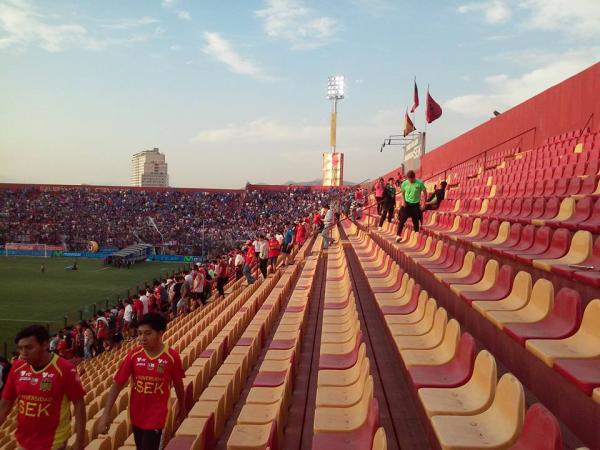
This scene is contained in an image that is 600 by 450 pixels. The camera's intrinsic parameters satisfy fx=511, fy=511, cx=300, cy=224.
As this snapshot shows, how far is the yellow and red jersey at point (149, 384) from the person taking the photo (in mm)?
2812

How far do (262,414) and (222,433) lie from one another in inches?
15.6

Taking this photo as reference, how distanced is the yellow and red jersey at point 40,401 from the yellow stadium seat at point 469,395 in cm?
190

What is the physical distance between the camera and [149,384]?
2.83 meters

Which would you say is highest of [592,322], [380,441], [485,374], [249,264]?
[592,322]

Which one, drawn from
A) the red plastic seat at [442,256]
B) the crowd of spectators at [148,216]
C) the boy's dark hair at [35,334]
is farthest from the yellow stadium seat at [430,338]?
the crowd of spectators at [148,216]

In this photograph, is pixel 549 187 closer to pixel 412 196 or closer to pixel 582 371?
pixel 412 196

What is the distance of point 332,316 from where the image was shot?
200 inches

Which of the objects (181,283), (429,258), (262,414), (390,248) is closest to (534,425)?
(262,414)

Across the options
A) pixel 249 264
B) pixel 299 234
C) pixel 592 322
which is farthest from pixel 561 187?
pixel 299 234

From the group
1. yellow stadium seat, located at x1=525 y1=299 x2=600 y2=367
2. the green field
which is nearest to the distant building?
the green field

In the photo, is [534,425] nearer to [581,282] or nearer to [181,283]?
[581,282]

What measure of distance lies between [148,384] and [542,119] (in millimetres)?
10205

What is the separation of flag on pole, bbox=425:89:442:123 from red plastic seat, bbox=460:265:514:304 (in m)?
12.5

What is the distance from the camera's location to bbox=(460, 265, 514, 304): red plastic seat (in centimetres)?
346
